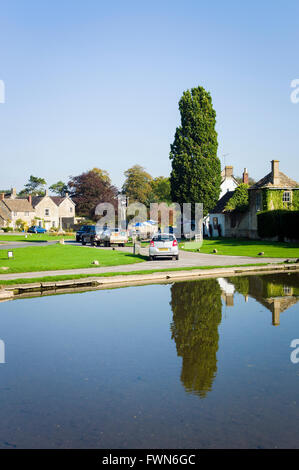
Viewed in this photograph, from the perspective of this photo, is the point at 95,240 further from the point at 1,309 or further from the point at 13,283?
the point at 1,309

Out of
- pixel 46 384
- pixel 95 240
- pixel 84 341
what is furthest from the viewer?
pixel 95 240

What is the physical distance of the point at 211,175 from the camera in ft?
172

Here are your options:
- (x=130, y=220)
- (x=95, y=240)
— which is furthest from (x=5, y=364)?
(x=130, y=220)

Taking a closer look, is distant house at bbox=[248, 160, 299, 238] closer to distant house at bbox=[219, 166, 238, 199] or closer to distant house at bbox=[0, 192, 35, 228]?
distant house at bbox=[219, 166, 238, 199]

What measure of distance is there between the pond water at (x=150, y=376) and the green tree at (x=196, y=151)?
1559 inches

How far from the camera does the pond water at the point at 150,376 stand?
496 centimetres

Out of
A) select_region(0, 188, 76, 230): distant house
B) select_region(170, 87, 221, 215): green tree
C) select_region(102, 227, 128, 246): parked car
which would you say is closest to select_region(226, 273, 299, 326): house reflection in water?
select_region(102, 227, 128, 246): parked car

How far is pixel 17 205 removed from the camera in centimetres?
10475

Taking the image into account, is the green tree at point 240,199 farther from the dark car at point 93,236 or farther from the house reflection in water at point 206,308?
the house reflection in water at point 206,308

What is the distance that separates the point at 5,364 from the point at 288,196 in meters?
43.6

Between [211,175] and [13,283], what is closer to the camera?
[13,283]

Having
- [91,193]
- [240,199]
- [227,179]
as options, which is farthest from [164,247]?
[91,193]

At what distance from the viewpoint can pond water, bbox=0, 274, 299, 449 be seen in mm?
4965
